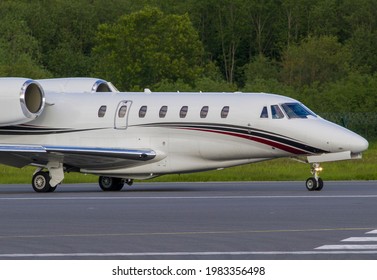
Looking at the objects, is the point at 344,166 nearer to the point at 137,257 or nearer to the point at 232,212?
the point at 232,212

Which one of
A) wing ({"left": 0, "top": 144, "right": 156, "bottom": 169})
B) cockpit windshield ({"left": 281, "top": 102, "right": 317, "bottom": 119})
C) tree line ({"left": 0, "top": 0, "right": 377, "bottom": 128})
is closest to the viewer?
cockpit windshield ({"left": 281, "top": 102, "right": 317, "bottom": 119})

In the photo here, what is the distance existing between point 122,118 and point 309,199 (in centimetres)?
791

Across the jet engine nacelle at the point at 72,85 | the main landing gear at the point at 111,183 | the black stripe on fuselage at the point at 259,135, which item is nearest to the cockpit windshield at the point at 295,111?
the black stripe on fuselage at the point at 259,135

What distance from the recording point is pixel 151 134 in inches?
1398

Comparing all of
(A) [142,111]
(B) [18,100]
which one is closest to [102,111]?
(A) [142,111]

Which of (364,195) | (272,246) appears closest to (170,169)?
(364,195)

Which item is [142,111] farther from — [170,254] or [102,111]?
[170,254]

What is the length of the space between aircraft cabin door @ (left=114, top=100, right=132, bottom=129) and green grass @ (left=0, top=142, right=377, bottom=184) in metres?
5.64

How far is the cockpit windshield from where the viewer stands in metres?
34.3

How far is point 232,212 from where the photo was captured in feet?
84.7

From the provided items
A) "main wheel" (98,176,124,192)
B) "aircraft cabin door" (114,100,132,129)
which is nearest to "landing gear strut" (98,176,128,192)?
"main wheel" (98,176,124,192)

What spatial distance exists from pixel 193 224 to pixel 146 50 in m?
68.3

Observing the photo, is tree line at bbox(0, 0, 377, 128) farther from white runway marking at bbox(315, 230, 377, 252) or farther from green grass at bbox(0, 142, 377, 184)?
white runway marking at bbox(315, 230, 377, 252)

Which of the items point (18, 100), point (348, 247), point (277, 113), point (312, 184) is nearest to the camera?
point (348, 247)
